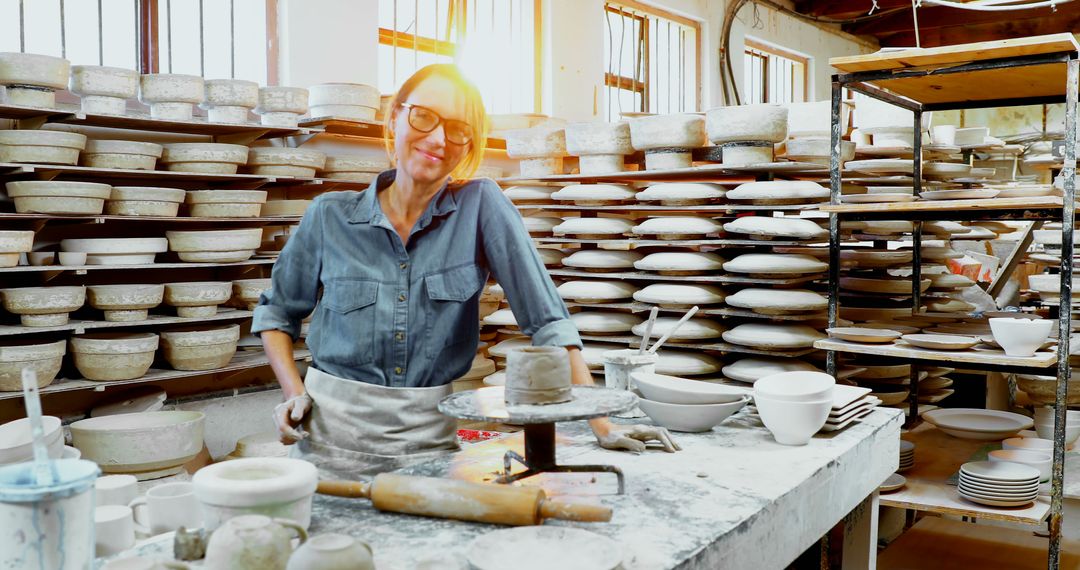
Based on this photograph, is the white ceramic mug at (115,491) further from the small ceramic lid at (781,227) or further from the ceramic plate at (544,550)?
the small ceramic lid at (781,227)

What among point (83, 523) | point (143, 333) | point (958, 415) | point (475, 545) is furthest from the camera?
point (143, 333)

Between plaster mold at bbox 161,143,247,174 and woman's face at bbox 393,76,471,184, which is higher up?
plaster mold at bbox 161,143,247,174

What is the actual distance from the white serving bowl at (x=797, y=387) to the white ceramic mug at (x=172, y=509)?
1.21 m

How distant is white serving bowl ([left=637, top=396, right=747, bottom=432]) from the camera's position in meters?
2.09

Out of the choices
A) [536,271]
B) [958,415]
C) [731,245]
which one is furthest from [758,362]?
[536,271]

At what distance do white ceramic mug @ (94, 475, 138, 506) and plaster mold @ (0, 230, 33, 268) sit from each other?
7.94 feet

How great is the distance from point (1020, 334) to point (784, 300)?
3.30ft

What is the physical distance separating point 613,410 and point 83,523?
0.76 meters

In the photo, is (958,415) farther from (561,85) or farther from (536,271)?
(561,85)

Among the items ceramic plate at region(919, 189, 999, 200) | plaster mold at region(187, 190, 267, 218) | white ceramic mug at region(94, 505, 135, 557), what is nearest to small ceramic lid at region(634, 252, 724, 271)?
ceramic plate at region(919, 189, 999, 200)

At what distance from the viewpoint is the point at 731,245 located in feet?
13.1

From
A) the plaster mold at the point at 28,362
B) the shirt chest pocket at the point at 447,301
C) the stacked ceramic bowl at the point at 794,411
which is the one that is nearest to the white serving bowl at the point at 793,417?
the stacked ceramic bowl at the point at 794,411

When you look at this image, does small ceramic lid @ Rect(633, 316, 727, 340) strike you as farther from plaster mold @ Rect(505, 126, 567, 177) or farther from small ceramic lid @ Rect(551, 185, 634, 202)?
plaster mold @ Rect(505, 126, 567, 177)

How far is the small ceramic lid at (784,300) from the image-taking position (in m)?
3.78
